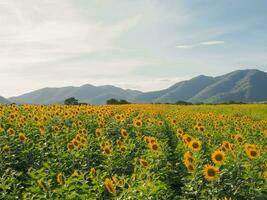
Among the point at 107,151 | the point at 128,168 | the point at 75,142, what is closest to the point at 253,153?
the point at 128,168

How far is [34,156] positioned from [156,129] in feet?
18.8

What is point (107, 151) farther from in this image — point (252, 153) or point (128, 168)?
point (252, 153)

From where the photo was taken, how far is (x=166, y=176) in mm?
10180

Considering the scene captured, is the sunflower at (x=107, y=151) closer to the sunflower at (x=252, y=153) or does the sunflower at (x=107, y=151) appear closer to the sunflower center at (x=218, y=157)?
the sunflower center at (x=218, y=157)

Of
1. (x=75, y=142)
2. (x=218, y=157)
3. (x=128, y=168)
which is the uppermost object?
(x=75, y=142)

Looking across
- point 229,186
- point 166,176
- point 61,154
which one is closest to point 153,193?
point 229,186

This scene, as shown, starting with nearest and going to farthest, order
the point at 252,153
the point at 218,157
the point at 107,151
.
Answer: the point at 218,157 → the point at 252,153 → the point at 107,151

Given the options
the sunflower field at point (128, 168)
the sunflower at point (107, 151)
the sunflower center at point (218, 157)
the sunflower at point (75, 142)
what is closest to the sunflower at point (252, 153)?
the sunflower field at point (128, 168)

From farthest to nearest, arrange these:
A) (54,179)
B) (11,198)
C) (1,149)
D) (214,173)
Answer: (1,149) → (54,179) → (214,173) → (11,198)

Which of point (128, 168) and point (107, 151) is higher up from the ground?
point (107, 151)

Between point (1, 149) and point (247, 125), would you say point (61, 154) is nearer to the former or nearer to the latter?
point (1, 149)

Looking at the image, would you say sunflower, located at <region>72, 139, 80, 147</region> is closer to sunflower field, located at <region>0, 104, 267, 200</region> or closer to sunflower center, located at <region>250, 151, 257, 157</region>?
sunflower field, located at <region>0, 104, 267, 200</region>

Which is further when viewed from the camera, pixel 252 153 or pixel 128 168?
pixel 128 168

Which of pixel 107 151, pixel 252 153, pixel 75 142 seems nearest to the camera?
pixel 252 153
